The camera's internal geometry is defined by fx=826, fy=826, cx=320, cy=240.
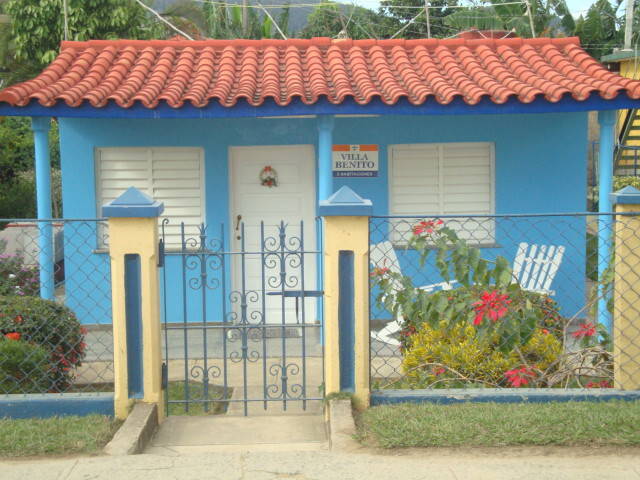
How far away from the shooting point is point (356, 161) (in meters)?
9.83

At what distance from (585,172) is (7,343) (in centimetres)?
688

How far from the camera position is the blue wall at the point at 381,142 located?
32.0 feet

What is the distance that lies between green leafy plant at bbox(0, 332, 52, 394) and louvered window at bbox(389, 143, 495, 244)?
15.9 ft

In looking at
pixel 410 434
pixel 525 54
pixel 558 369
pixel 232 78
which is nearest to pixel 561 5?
pixel 525 54

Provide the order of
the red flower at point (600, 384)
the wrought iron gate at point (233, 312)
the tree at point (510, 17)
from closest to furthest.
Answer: the red flower at point (600, 384), the wrought iron gate at point (233, 312), the tree at point (510, 17)

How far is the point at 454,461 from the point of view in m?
4.69

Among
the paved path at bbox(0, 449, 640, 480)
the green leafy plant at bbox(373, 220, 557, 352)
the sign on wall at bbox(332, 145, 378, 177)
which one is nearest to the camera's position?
the paved path at bbox(0, 449, 640, 480)

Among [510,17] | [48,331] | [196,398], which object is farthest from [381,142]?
[510,17]

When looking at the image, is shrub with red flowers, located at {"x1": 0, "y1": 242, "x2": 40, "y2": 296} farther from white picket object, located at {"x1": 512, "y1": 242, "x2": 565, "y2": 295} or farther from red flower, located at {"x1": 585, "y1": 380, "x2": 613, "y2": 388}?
red flower, located at {"x1": 585, "y1": 380, "x2": 613, "y2": 388}

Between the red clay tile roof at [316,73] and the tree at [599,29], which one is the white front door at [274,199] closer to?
the red clay tile roof at [316,73]

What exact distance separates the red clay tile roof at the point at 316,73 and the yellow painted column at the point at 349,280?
311cm

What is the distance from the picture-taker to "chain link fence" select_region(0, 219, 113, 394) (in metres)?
6.13

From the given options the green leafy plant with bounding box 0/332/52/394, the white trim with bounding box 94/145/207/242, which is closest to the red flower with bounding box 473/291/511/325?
the green leafy plant with bounding box 0/332/52/394

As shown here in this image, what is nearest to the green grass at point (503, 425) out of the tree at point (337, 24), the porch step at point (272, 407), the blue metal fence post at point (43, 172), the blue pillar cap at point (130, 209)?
the porch step at point (272, 407)
